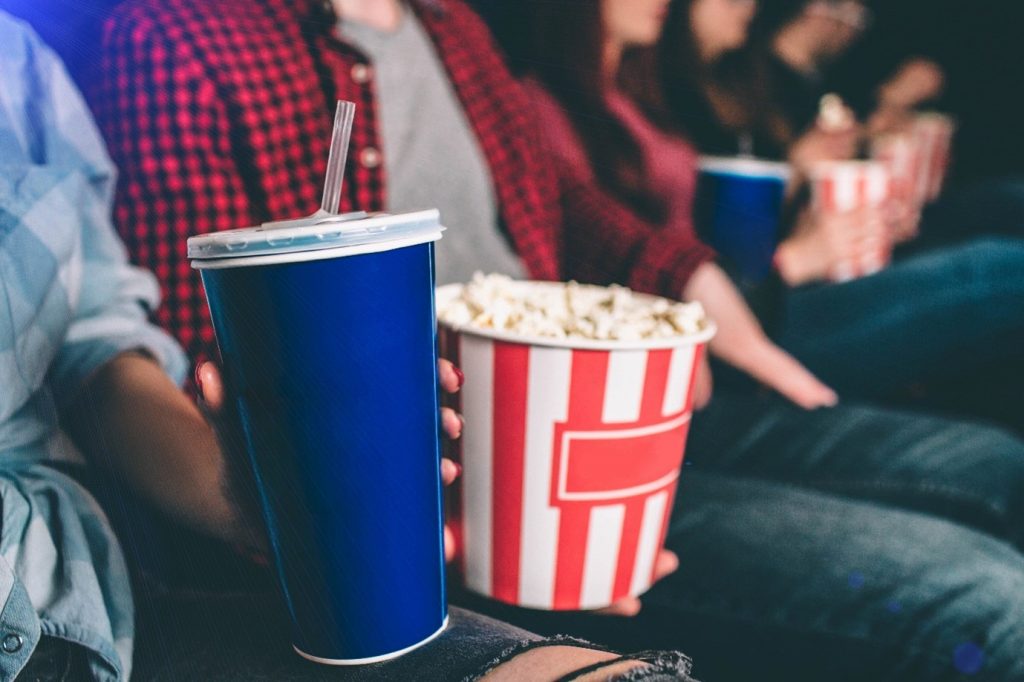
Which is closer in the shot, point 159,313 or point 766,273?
point 159,313

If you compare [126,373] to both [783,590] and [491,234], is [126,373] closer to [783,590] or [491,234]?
[491,234]

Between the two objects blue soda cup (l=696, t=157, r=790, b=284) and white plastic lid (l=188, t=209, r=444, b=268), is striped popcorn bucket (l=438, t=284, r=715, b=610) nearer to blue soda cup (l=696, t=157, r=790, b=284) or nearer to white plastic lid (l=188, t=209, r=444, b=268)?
white plastic lid (l=188, t=209, r=444, b=268)

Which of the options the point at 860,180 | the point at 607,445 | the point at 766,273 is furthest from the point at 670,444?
the point at 860,180

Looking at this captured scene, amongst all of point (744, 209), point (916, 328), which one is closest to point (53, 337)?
point (744, 209)

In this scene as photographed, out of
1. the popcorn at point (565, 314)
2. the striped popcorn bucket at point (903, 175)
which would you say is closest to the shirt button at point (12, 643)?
the popcorn at point (565, 314)

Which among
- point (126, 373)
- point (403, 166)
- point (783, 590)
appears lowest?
point (783, 590)

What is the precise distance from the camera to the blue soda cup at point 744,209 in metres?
1.38

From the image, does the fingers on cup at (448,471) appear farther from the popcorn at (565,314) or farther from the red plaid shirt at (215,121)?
the red plaid shirt at (215,121)

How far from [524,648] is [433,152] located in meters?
0.74

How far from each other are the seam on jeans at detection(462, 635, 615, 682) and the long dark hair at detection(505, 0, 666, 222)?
114cm

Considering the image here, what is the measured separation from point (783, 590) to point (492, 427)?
1.44ft

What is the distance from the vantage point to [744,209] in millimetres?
1414

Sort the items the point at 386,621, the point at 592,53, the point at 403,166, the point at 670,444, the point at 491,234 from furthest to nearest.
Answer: the point at 592,53, the point at 491,234, the point at 403,166, the point at 670,444, the point at 386,621

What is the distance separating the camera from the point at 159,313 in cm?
81
